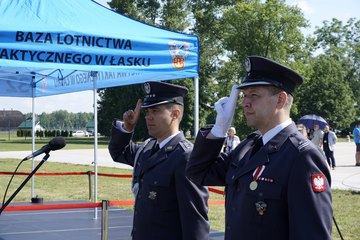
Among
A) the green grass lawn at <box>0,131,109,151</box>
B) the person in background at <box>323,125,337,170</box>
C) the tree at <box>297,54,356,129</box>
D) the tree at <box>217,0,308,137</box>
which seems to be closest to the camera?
the person in background at <box>323,125,337,170</box>

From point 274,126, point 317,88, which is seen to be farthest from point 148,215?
point 317,88

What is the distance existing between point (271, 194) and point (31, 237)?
21.2 ft

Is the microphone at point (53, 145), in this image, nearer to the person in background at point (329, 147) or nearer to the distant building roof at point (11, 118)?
the person in background at point (329, 147)

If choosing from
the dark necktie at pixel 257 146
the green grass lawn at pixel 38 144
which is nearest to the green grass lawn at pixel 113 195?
the dark necktie at pixel 257 146

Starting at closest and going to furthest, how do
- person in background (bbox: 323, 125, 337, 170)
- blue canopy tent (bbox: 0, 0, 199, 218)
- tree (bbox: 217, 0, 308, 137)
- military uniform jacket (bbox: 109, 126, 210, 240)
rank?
military uniform jacket (bbox: 109, 126, 210, 240)
blue canopy tent (bbox: 0, 0, 199, 218)
person in background (bbox: 323, 125, 337, 170)
tree (bbox: 217, 0, 308, 137)

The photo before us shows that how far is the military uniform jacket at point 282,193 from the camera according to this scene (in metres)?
2.46

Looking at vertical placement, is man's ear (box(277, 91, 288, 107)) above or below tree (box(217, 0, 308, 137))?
below

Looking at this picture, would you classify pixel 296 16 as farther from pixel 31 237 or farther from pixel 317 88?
pixel 31 237

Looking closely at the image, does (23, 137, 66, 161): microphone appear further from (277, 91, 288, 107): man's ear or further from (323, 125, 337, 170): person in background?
(323, 125, 337, 170): person in background

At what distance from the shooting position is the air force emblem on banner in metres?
7.50

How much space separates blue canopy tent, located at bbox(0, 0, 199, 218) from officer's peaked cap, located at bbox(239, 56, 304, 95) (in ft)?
13.5

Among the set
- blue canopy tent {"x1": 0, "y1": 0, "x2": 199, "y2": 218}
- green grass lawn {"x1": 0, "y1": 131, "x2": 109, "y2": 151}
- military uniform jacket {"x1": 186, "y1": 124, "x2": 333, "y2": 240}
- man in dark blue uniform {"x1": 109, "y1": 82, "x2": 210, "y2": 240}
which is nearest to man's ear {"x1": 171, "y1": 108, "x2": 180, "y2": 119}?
man in dark blue uniform {"x1": 109, "y1": 82, "x2": 210, "y2": 240}

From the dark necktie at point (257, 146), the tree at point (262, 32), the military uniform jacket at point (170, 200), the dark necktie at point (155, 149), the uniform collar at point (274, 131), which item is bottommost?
the military uniform jacket at point (170, 200)

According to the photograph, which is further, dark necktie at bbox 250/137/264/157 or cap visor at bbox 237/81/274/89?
dark necktie at bbox 250/137/264/157
